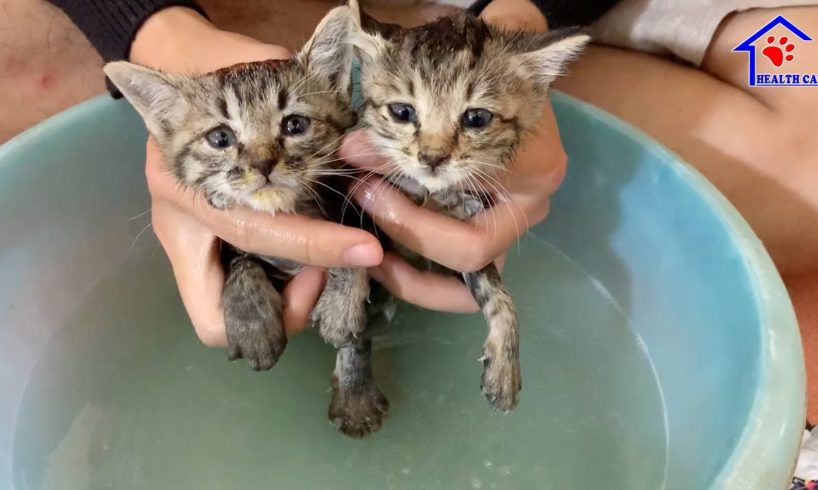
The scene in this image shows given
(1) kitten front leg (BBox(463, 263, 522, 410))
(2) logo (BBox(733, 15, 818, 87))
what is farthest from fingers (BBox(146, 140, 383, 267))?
(2) logo (BBox(733, 15, 818, 87))

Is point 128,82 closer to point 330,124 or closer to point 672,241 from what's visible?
point 330,124

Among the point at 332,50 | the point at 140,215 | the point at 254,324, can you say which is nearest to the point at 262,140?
the point at 332,50

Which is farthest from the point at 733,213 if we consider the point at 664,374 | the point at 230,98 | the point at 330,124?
the point at 230,98

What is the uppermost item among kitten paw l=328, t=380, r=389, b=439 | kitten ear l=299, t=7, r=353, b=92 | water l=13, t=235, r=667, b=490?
kitten ear l=299, t=7, r=353, b=92

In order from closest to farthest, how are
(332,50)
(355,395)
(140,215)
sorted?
(332,50) < (355,395) < (140,215)

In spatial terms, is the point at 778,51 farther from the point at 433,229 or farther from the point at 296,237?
the point at 296,237

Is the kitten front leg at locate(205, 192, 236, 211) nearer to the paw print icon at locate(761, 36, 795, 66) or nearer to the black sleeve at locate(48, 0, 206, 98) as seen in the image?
the black sleeve at locate(48, 0, 206, 98)
